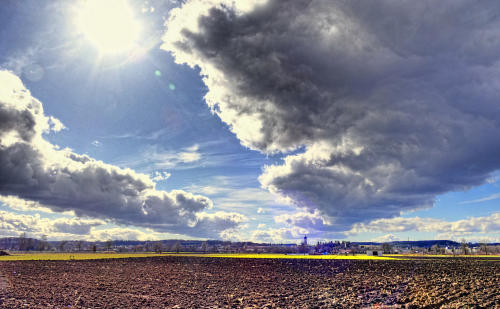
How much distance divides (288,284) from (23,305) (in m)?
27.7

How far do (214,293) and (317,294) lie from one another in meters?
10.7

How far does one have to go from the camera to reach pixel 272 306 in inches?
1121

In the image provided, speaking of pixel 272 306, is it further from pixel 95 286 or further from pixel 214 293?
pixel 95 286

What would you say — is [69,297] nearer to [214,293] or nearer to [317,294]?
[214,293]

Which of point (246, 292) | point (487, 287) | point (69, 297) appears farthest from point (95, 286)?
point (487, 287)

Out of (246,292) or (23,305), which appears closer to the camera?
(23,305)

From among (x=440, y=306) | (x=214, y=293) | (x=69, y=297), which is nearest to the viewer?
(x=440, y=306)

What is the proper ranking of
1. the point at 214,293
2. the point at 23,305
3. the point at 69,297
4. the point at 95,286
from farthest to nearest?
the point at 95,286
the point at 214,293
the point at 69,297
the point at 23,305

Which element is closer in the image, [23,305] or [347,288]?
[23,305]

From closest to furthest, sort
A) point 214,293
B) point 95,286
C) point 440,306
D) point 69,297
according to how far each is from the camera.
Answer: point 440,306, point 69,297, point 214,293, point 95,286

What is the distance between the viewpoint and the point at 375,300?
30.2m

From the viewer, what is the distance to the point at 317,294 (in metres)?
34.3

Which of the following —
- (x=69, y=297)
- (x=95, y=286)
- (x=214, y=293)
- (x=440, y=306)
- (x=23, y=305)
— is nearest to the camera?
(x=440, y=306)

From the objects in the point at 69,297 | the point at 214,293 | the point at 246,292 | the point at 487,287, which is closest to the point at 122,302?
the point at 69,297
